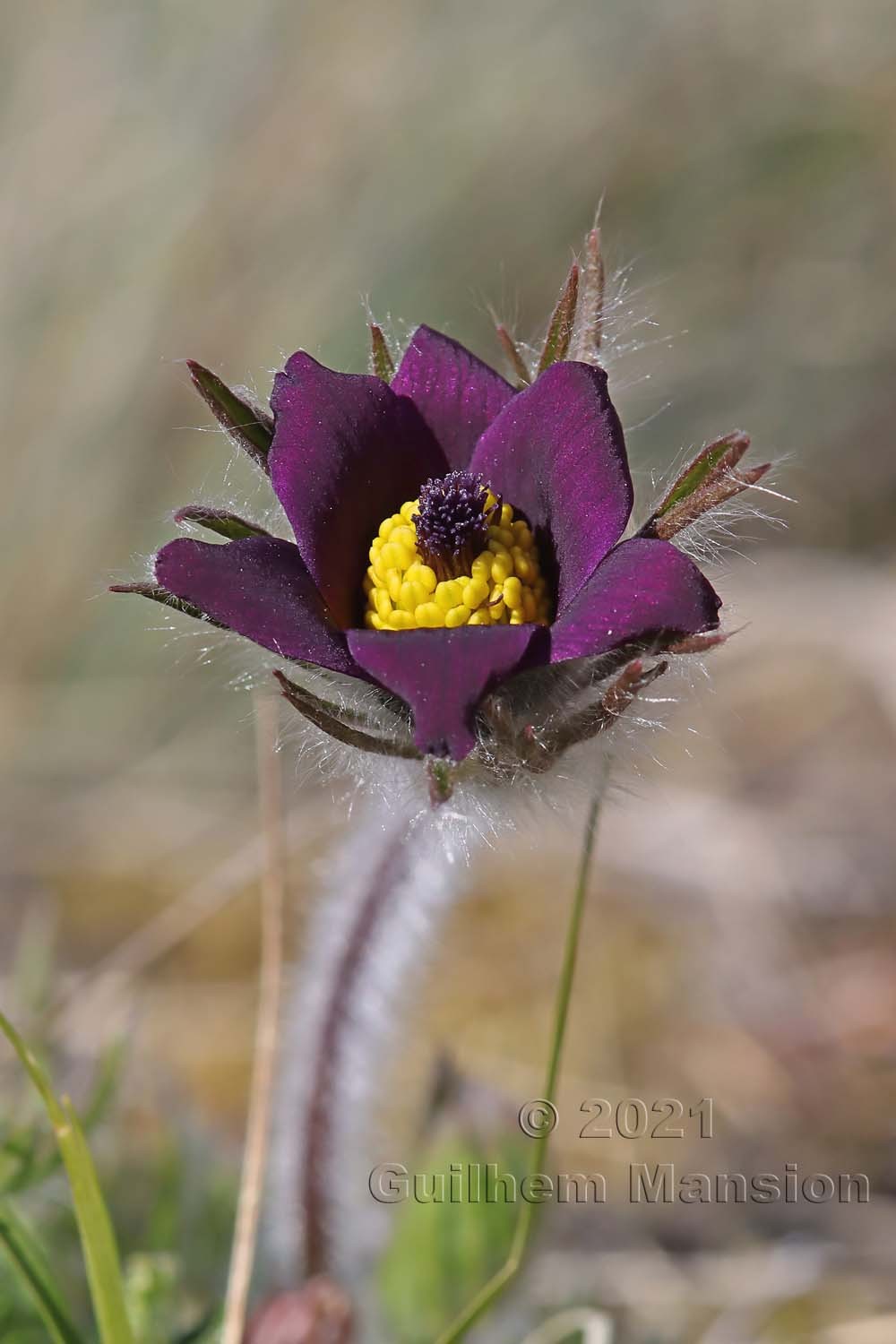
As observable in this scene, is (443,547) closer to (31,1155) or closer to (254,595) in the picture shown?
(254,595)

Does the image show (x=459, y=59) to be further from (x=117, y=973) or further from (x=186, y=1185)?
(x=186, y=1185)

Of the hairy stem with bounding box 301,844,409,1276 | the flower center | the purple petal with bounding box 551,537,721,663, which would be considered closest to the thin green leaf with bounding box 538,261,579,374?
the flower center

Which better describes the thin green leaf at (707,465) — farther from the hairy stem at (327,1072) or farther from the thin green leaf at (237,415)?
the hairy stem at (327,1072)

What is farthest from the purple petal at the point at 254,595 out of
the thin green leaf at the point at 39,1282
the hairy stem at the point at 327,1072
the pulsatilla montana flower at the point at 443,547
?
the thin green leaf at the point at 39,1282

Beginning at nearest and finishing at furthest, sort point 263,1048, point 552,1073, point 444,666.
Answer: point 444,666, point 552,1073, point 263,1048

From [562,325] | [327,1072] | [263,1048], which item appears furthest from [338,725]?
[327,1072]

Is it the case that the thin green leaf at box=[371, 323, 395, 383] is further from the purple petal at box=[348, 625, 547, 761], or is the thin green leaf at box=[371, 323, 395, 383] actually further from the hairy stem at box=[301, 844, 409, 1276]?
the hairy stem at box=[301, 844, 409, 1276]

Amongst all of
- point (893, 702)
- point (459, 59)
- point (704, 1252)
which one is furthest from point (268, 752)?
point (459, 59)
